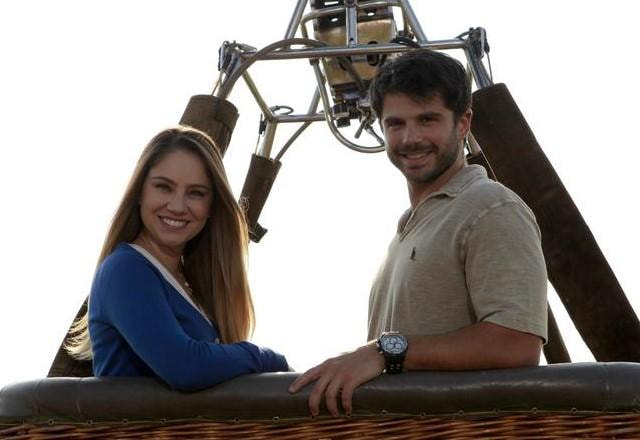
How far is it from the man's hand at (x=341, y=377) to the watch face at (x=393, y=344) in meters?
0.02

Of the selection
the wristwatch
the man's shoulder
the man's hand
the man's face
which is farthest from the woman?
the man's shoulder

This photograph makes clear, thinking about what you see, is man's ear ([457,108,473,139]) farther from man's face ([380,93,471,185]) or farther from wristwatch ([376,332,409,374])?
wristwatch ([376,332,409,374])

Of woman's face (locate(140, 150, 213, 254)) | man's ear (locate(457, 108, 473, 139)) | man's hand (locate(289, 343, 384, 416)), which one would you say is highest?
man's ear (locate(457, 108, 473, 139))

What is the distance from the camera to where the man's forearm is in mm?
2756

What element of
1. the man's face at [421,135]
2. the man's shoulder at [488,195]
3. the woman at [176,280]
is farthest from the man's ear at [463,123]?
the woman at [176,280]

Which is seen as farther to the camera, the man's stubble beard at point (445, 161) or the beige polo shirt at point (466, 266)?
the man's stubble beard at point (445, 161)

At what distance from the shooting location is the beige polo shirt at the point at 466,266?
2803 mm

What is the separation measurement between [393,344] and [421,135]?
50 cm

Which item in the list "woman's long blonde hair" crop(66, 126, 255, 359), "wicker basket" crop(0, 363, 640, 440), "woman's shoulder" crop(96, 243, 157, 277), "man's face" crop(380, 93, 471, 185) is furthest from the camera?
"woman's long blonde hair" crop(66, 126, 255, 359)

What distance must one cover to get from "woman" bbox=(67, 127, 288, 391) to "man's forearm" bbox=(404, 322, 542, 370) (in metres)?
0.33

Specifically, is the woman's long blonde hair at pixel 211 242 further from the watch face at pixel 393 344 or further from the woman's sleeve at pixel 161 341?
the watch face at pixel 393 344

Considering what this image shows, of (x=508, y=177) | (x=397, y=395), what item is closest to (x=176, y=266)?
(x=397, y=395)

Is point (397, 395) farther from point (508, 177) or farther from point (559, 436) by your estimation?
point (508, 177)

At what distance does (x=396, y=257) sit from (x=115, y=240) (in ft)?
1.91
